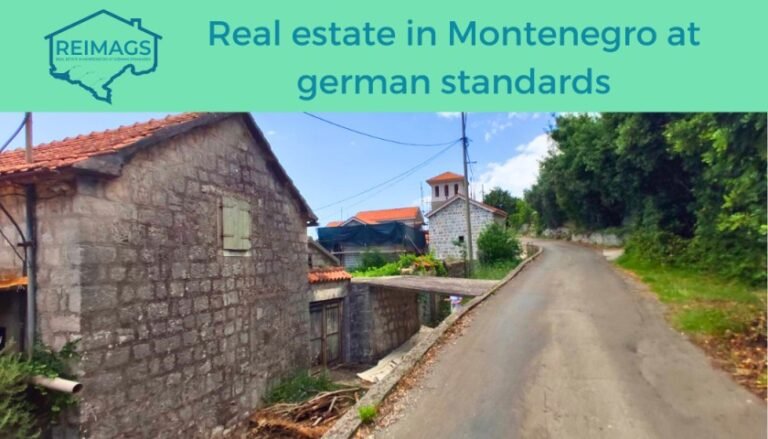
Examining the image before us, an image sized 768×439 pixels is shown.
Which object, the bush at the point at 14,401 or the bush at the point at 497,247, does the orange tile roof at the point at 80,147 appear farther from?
the bush at the point at 497,247

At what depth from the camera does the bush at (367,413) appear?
14.6 feet

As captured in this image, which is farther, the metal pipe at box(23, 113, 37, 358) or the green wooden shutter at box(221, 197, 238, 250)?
the green wooden shutter at box(221, 197, 238, 250)

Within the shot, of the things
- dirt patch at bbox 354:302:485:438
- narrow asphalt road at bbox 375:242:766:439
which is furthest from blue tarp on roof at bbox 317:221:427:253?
dirt patch at bbox 354:302:485:438

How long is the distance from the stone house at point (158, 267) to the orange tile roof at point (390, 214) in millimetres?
40253

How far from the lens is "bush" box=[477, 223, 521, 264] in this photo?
2164 cm

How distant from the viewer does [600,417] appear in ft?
13.8

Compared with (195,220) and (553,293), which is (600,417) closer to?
(195,220)

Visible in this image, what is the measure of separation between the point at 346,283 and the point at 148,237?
710 centimetres

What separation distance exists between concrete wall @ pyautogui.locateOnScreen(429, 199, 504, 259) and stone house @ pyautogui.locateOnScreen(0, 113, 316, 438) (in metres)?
Result: 20.9

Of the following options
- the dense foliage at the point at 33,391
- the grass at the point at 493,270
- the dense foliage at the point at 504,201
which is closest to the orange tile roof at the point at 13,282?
the dense foliage at the point at 33,391

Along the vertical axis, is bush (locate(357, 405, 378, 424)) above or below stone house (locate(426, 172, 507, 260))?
below

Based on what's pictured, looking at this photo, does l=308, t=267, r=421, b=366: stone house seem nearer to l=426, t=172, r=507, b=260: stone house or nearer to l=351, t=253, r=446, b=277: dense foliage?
l=351, t=253, r=446, b=277: dense foliage

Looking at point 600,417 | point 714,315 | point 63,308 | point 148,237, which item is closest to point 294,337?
point 148,237

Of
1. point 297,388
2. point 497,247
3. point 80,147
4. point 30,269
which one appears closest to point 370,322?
point 297,388
